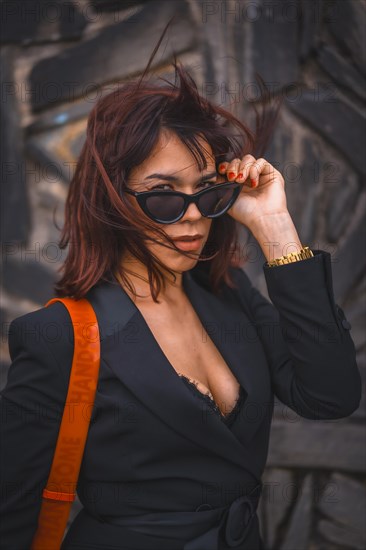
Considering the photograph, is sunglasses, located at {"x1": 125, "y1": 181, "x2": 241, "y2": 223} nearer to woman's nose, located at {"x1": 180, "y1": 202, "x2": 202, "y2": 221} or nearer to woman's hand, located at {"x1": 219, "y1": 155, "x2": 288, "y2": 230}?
woman's nose, located at {"x1": 180, "y1": 202, "x2": 202, "y2": 221}

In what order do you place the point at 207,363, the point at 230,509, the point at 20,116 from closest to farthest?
the point at 230,509 < the point at 207,363 < the point at 20,116

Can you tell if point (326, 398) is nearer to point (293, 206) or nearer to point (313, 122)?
point (293, 206)

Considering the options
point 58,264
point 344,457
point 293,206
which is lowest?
point 344,457

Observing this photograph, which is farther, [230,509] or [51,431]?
[230,509]

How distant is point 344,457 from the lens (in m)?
2.70

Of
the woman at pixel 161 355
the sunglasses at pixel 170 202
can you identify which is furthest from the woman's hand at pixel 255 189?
the sunglasses at pixel 170 202

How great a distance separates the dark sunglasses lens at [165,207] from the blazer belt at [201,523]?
0.68 meters

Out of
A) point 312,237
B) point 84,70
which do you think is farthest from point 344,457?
point 84,70

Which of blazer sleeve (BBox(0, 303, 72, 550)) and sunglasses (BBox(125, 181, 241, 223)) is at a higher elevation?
sunglasses (BBox(125, 181, 241, 223))

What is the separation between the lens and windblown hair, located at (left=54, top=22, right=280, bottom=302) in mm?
1430

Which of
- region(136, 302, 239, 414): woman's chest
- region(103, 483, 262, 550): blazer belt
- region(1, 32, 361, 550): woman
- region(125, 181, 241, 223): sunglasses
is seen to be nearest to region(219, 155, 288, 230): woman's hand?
region(1, 32, 361, 550): woman

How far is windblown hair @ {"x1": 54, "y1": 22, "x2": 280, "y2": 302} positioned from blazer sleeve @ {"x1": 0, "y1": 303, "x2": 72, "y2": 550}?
0.51 feet

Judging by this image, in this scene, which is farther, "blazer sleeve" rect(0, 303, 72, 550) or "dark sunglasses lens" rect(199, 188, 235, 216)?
"dark sunglasses lens" rect(199, 188, 235, 216)

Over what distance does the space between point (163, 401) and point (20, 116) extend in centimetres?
166
